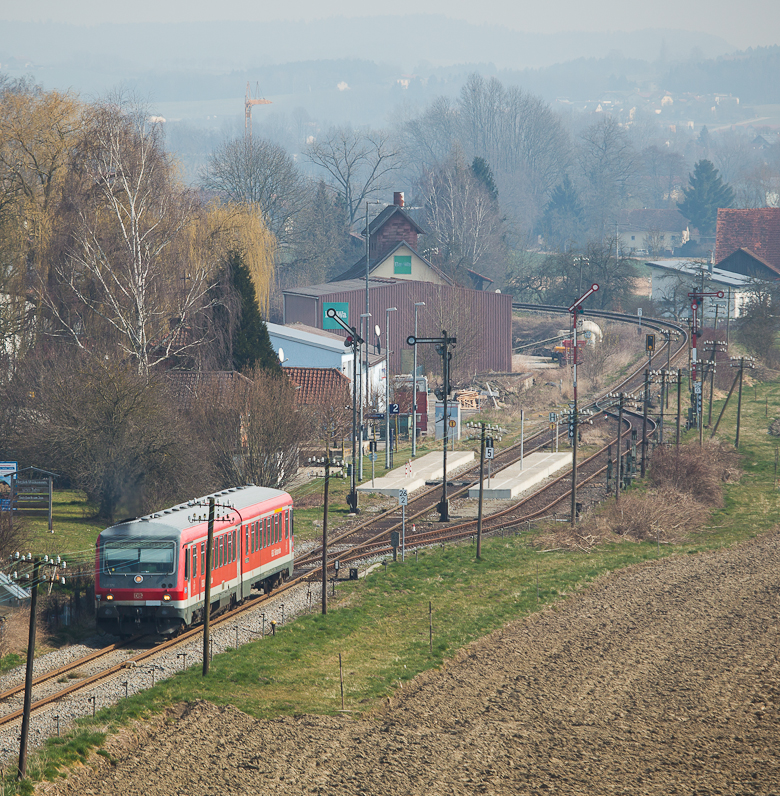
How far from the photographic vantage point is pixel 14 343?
149ft

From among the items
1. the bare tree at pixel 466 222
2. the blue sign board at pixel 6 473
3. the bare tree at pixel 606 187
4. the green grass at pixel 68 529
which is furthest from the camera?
the bare tree at pixel 606 187

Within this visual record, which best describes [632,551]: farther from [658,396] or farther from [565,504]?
[658,396]

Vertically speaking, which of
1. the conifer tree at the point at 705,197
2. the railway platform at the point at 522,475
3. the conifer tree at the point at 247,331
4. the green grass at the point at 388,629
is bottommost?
the railway platform at the point at 522,475

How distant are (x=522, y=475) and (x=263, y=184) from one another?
70.6 m

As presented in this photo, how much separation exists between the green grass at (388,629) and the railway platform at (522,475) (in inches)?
285

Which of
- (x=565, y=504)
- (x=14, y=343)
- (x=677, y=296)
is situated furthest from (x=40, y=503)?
(x=677, y=296)

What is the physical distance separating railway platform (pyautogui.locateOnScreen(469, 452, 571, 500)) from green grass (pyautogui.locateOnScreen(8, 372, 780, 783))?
7251 millimetres

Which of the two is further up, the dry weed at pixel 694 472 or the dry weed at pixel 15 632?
the dry weed at pixel 15 632

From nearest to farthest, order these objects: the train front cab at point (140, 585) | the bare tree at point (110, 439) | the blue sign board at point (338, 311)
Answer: the train front cab at point (140, 585) < the bare tree at point (110, 439) < the blue sign board at point (338, 311)

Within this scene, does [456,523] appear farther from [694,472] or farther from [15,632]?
[15,632]

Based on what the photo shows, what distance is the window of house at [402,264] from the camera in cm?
9456

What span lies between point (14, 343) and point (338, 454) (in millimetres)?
15610

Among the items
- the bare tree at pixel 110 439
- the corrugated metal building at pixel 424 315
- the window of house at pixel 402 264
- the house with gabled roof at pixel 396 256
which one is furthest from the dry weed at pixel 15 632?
the window of house at pixel 402 264

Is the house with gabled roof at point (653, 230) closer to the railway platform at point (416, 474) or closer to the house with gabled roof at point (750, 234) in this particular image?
the house with gabled roof at point (750, 234)
